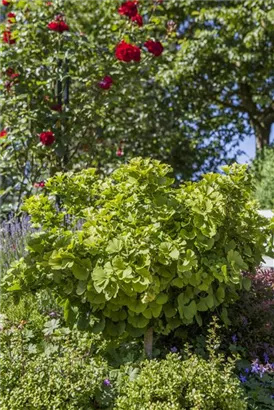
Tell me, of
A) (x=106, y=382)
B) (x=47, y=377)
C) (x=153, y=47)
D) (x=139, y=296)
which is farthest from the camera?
(x=153, y=47)

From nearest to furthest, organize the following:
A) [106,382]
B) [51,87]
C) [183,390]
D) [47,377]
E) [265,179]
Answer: [183,390], [47,377], [106,382], [51,87], [265,179]

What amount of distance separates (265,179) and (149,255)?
18.0ft

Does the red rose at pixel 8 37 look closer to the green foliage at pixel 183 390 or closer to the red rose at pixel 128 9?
the red rose at pixel 128 9

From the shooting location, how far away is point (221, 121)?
9195 millimetres

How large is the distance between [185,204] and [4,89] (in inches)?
139

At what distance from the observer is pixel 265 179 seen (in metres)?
7.36

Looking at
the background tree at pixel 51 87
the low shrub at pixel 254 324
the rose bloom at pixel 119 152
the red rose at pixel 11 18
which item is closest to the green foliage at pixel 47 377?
the low shrub at pixel 254 324

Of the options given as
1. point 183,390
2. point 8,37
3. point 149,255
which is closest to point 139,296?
point 149,255

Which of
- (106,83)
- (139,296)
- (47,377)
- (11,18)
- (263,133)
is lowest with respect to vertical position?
(47,377)

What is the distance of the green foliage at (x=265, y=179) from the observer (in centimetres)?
716

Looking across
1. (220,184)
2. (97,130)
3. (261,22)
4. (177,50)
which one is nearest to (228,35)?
(261,22)

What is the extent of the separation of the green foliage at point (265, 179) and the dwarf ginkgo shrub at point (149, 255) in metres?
4.52

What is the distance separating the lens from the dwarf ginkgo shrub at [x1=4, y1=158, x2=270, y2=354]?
86.4 inches

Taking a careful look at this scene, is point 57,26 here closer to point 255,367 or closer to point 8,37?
point 8,37
